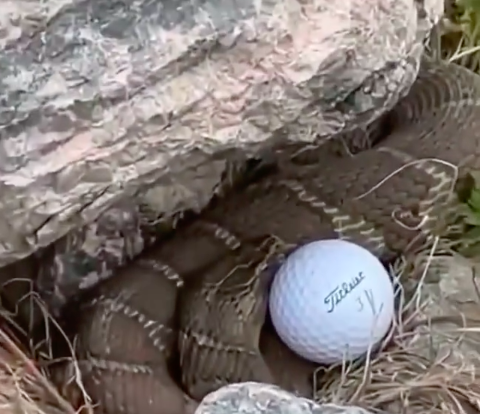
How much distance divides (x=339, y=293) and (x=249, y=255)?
0.41ft

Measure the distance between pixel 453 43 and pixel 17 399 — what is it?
0.83m

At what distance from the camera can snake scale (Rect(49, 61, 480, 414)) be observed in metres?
1.00

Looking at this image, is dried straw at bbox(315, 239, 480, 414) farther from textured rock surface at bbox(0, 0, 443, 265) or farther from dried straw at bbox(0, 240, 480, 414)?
textured rock surface at bbox(0, 0, 443, 265)

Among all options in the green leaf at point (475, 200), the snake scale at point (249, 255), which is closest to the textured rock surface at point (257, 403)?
the snake scale at point (249, 255)

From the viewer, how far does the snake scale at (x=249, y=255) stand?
3.29 feet

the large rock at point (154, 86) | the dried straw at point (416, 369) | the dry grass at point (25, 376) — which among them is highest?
the large rock at point (154, 86)

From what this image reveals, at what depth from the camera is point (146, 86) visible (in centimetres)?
84

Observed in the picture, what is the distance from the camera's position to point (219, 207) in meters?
1.15

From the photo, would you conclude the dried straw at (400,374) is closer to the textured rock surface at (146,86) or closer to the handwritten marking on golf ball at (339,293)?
the handwritten marking on golf ball at (339,293)

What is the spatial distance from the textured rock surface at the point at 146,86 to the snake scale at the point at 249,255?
173 millimetres

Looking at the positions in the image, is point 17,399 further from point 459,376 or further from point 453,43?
point 453,43

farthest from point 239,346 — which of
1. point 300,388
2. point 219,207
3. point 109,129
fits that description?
point 109,129

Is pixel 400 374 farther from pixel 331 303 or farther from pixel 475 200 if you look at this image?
pixel 475 200

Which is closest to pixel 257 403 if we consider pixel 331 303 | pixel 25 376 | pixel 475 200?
pixel 331 303
